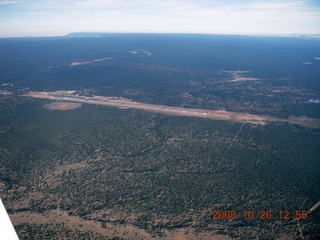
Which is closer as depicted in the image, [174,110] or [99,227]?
[99,227]

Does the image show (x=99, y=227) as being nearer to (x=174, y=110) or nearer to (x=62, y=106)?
(x=174, y=110)

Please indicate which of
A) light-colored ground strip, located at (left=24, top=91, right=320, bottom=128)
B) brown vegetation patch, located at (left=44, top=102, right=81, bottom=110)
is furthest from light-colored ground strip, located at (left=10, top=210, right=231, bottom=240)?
brown vegetation patch, located at (left=44, top=102, right=81, bottom=110)

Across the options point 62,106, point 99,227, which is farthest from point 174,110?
point 99,227

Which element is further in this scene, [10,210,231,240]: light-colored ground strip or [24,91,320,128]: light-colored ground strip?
Answer: [24,91,320,128]: light-colored ground strip

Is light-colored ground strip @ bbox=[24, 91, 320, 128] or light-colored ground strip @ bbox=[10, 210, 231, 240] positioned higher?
light-colored ground strip @ bbox=[24, 91, 320, 128]

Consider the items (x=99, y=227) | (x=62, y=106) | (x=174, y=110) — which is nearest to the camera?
(x=99, y=227)

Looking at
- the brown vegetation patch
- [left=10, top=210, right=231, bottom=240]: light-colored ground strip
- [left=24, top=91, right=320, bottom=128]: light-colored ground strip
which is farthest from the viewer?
the brown vegetation patch

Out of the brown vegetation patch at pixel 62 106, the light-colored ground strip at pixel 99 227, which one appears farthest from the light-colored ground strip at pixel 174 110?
the light-colored ground strip at pixel 99 227

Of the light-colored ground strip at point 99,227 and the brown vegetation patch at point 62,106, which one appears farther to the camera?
the brown vegetation patch at point 62,106

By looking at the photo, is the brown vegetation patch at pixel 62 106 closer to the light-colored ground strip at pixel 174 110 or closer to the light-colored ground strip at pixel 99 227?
the light-colored ground strip at pixel 174 110

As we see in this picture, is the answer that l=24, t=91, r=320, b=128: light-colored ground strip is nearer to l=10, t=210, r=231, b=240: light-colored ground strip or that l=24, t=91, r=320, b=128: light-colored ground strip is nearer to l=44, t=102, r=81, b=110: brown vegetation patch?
l=44, t=102, r=81, b=110: brown vegetation patch
